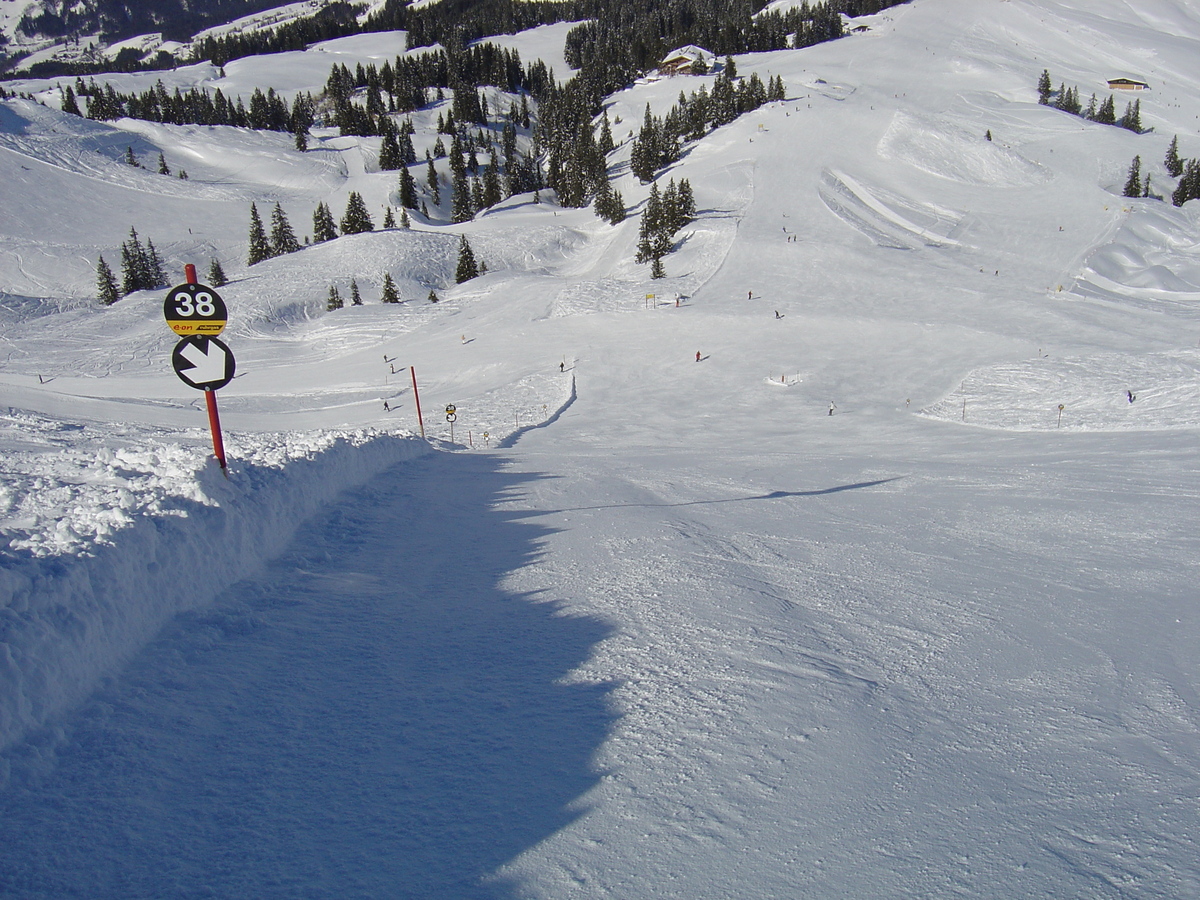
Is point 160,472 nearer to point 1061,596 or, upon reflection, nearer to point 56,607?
point 56,607

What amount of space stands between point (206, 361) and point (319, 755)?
5408mm

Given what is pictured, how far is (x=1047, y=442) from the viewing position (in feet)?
70.3

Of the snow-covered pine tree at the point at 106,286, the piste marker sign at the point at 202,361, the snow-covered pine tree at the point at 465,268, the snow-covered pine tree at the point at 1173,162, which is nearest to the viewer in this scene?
the piste marker sign at the point at 202,361

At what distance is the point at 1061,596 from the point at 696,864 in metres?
6.11

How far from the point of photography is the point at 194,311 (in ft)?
24.7

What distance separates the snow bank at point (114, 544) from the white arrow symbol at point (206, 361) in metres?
1.00

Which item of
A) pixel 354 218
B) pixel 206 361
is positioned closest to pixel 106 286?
pixel 354 218

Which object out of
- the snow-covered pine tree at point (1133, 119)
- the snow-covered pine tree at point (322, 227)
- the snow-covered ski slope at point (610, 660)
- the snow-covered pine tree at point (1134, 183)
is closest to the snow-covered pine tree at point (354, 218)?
the snow-covered pine tree at point (322, 227)

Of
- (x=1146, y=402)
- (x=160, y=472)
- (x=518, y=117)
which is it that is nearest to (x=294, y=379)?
(x=160, y=472)

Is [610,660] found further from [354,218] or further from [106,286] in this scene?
[354,218]

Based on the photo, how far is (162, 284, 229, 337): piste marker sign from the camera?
741cm

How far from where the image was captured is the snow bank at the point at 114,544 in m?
4.14

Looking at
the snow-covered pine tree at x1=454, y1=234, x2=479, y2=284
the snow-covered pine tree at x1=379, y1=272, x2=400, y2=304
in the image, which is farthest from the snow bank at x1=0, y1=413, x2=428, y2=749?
the snow-covered pine tree at x1=454, y1=234, x2=479, y2=284

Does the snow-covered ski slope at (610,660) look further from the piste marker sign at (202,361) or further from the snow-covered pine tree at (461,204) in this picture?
the snow-covered pine tree at (461,204)
